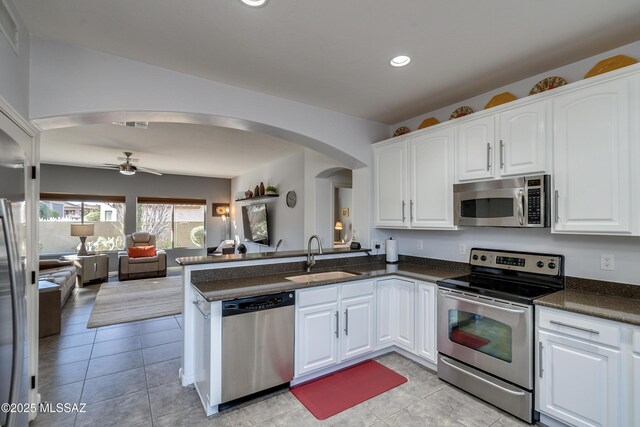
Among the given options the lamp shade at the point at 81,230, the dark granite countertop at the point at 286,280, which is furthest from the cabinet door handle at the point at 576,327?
the lamp shade at the point at 81,230

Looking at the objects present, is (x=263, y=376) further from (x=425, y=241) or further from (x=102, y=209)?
(x=102, y=209)

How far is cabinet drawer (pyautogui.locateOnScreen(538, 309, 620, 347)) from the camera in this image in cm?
177

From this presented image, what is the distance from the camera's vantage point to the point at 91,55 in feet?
7.27

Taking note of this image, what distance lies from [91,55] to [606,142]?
12.0ft

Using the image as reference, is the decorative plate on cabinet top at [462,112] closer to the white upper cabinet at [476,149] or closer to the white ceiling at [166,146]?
the white upper cabinet at [476,149]

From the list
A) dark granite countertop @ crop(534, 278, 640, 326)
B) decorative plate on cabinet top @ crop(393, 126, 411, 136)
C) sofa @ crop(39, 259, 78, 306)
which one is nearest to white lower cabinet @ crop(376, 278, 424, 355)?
dark granite countertop @ crop(534, 278, 640, 326)

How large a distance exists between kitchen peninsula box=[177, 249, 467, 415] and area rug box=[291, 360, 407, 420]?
0.09m

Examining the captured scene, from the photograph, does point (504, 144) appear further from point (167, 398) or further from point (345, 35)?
point (167, 398)

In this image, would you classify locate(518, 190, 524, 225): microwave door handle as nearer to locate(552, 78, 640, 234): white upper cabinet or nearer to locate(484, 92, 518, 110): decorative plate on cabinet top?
locate(552, 78, 640, 234): white upper cabinet

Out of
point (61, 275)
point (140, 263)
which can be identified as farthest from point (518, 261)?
point (140, 263)

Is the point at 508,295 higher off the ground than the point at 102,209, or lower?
lower

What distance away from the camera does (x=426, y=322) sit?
2.81 metres

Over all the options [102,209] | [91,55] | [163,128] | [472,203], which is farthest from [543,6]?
[102,209]

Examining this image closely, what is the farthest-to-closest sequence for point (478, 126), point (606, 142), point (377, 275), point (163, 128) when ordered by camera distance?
point (163, 128)
point (377, 275)
point (478, 126)
point (606, 142)
